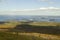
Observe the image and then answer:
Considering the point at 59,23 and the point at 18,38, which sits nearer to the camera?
the point at 18,38

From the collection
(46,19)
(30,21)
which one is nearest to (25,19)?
(30,21)

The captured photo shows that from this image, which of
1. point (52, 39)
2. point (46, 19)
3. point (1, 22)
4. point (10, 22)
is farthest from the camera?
point (46, 19)

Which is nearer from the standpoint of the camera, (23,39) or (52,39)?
(23,39)

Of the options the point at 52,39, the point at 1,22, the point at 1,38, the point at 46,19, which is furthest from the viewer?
the point at 46,19

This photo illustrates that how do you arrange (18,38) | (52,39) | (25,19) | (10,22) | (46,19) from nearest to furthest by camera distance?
1. (18,38)
2. (52,39)
3. (25,19)
4. (10,22)
5. (46,19)

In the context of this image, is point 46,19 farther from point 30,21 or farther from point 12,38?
point 12,38

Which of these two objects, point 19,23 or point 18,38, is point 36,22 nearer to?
point 19,23

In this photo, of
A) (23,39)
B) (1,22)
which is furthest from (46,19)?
(23,39)

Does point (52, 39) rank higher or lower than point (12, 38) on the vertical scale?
lower

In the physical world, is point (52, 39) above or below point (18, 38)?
below
